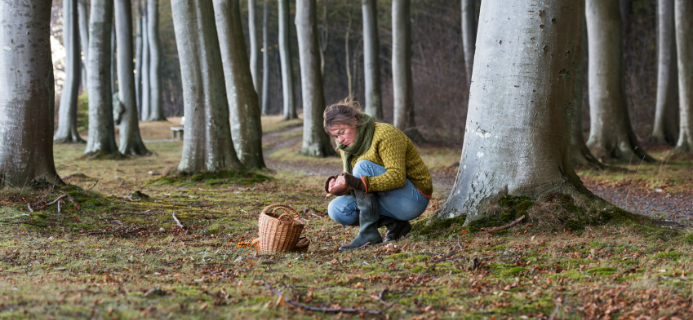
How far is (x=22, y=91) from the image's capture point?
612cm

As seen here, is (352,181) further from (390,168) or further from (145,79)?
(145,79)

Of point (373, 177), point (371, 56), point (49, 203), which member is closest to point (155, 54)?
point (371, 56)

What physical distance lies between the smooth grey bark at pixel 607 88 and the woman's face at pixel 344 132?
9038mm

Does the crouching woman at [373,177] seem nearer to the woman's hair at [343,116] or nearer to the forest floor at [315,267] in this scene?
the woman's hair at [343,116]

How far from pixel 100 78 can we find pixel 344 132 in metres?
11.9

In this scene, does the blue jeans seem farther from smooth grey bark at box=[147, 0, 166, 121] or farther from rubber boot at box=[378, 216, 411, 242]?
smooth grey bark at box=[147, 0, 166, 121]

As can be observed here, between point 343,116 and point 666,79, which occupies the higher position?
point 666,79

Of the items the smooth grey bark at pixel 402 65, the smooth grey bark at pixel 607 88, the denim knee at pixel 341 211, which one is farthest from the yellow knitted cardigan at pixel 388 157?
the smooth grey bark at pixel 402 65

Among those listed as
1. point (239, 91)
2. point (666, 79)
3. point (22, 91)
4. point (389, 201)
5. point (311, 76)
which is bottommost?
point (389, 201)

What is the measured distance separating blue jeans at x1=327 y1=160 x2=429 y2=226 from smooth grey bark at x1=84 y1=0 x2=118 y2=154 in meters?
11.7

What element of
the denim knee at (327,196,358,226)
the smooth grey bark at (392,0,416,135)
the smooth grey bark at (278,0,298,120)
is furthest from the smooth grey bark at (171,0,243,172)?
the smooth grey bark at (278,0,298,120)

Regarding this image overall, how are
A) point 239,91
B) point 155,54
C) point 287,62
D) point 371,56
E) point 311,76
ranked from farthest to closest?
point 287,62 < point 155,54 < point 371,56 < point 311,76 < point 239,91

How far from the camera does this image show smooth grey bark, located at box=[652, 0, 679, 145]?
48.4ft

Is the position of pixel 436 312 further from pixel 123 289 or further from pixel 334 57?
pixel 334 57
